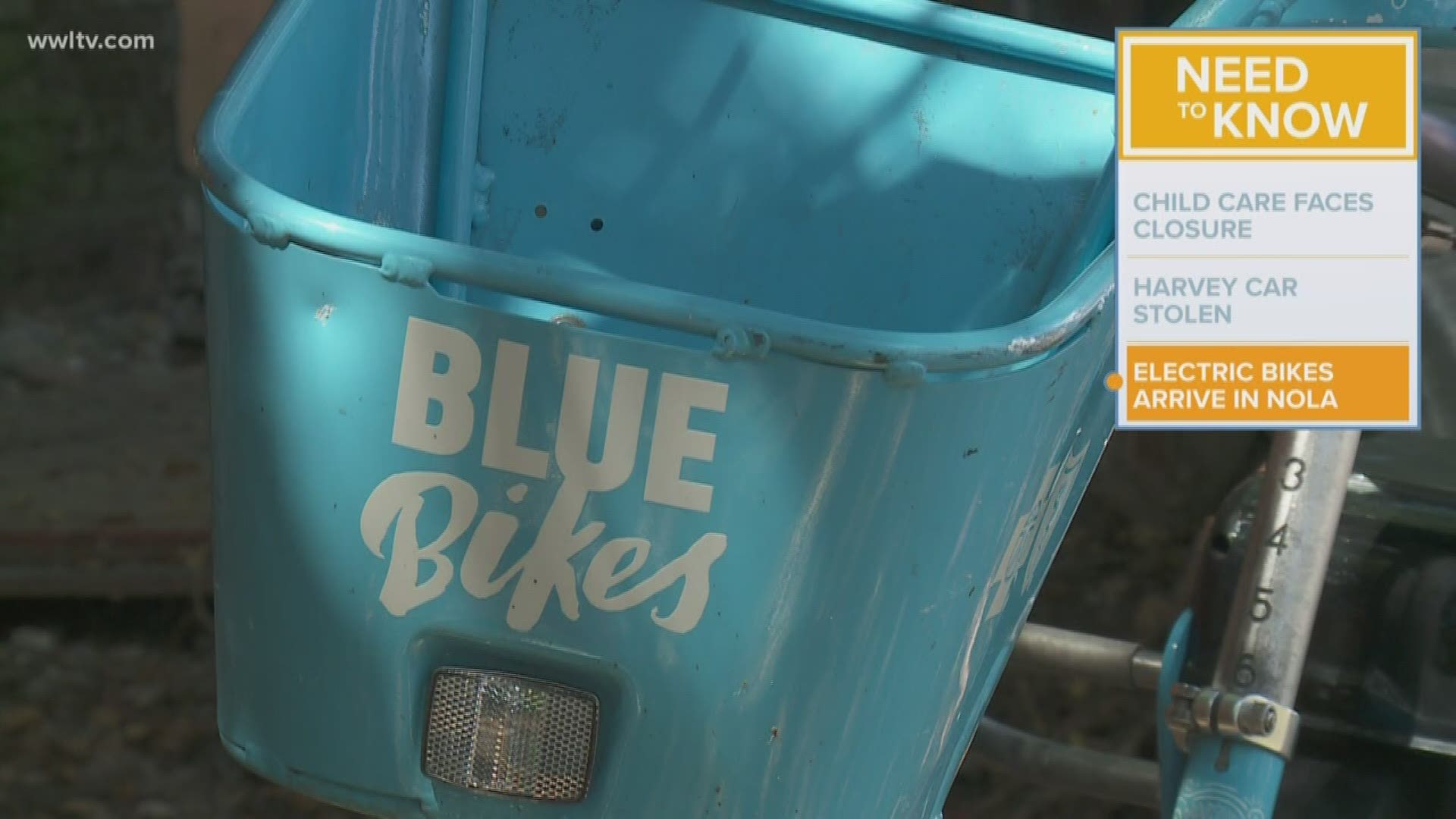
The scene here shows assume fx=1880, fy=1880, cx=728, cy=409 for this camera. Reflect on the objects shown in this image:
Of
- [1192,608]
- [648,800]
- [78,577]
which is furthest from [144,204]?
[648,800]

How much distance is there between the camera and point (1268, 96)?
1.09 meters

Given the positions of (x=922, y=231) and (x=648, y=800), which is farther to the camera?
(x=922, y=231)

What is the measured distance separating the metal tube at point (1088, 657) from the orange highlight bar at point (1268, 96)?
2.17 ft

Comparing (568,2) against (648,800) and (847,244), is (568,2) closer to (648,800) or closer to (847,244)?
(847,244)

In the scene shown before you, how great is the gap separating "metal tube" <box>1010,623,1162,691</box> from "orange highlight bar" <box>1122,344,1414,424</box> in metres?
0.58

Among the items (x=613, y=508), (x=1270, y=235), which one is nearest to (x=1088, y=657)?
(x=1270, y=235)

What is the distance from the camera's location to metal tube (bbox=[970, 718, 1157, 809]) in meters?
A: 1.77

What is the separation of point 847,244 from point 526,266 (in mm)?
698

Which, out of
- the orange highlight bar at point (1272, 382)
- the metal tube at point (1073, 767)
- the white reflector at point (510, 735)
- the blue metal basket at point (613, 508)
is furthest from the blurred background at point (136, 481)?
the white reflector at point (510, 735)

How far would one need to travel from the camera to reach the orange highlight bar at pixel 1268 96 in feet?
3.57

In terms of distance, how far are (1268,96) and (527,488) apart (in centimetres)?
49

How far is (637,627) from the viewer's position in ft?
3.40

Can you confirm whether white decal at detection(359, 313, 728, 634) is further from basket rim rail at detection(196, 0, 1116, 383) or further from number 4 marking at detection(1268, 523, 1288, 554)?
number 4 marking at detection(1268, 523, 1288, 554)

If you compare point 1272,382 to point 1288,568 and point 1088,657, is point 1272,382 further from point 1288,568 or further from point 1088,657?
point 1088,657
